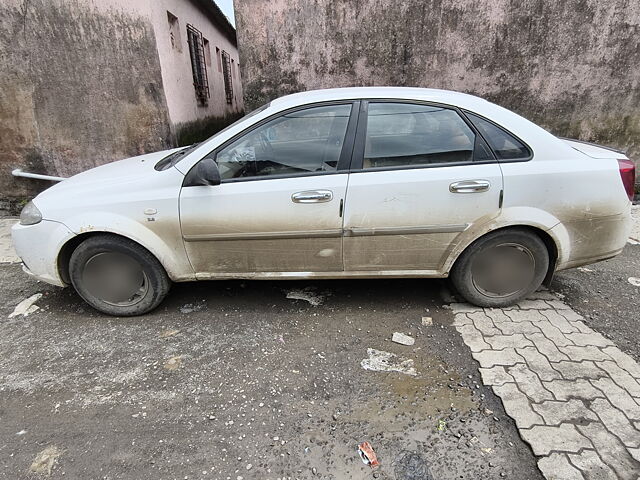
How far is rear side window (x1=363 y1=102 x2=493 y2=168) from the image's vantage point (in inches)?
107

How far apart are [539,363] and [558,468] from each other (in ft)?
2.55

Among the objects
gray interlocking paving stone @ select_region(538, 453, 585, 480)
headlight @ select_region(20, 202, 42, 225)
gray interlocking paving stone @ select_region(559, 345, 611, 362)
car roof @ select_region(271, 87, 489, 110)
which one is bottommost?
gray interlocking paving stone @ select_region(538, 453, 585, 480)

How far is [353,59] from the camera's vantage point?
498 centimetres

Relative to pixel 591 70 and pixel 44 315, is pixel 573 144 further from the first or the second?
pixel 44 315

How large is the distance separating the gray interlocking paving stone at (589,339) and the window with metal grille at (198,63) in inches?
272

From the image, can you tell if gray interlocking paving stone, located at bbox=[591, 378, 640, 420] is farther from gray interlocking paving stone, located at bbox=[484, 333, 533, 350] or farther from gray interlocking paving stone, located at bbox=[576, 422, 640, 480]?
gray interlocking paving stone, located at bbox=[484, 333, 533, 350]

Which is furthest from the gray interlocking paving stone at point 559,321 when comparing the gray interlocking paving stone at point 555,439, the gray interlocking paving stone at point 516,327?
the gray interlocking paving stone at point 555,439

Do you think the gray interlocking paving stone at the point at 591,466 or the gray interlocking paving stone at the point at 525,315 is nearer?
the gray interlocking paving stone at the point at 591,466

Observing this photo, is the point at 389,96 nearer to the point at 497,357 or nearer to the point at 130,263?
the point at 497,357

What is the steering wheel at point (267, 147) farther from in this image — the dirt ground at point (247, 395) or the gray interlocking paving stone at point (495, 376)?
the gray interlocking paving stone at point (495, 376)

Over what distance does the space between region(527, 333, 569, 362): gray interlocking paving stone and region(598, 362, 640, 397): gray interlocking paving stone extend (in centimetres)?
23

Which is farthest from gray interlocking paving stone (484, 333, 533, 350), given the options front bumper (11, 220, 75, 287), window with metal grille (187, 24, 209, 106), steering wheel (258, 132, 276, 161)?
window with metal grille (187, 24, 209, 106)

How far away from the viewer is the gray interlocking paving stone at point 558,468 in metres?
1.79

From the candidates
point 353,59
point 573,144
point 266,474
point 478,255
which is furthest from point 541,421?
point 353,59
